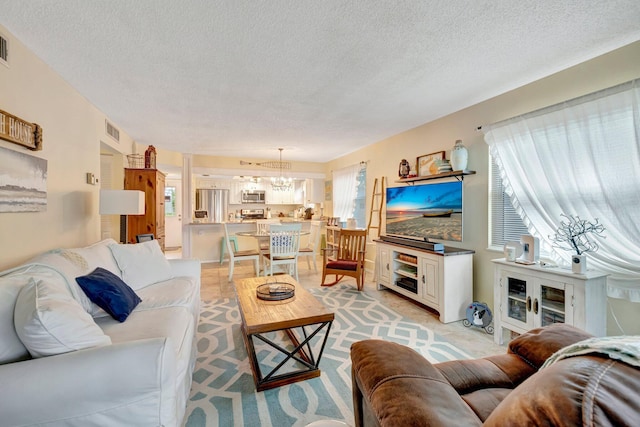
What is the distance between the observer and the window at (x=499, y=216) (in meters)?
2.80

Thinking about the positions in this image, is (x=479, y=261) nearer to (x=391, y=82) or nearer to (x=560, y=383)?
(x=391, y=82)

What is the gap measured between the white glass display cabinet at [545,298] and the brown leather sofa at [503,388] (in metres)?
0.93

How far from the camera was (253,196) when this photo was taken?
7562 mm

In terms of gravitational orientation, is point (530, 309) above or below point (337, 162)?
below

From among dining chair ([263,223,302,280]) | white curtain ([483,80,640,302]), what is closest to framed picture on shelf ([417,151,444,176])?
white curtain ([483,80,640,302])

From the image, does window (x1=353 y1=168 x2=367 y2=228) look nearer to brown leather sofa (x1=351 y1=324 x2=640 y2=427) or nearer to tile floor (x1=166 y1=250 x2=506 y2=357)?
tile floor (x1=166 y1=250 x2=506 y2=357)

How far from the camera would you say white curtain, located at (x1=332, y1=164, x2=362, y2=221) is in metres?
5.70

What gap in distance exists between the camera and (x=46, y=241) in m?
2.27

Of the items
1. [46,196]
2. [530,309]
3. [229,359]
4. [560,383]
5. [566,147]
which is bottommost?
[229,359]

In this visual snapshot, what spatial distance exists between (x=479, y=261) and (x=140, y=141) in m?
5.65

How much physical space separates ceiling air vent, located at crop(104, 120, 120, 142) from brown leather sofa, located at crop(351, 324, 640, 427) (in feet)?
13.8

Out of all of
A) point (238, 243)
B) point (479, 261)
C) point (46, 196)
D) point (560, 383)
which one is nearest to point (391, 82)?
point (479, 261)

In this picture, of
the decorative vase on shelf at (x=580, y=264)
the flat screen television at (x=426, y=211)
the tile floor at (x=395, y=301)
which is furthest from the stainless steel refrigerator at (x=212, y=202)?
the decorative vase on shelf at (x=580, y=264)

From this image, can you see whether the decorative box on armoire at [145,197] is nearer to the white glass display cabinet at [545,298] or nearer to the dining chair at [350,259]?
the dining chair at [350,259]
